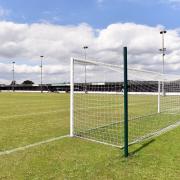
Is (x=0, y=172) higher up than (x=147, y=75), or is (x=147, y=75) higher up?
(x=147, y=75)

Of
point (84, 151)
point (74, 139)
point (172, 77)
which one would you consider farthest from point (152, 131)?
point (172, 77)

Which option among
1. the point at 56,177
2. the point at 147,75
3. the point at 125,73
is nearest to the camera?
the point at 56,177

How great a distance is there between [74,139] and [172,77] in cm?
1113

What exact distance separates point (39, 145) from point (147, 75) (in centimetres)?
829

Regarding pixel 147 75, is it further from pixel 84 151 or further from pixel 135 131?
pixel 84 151

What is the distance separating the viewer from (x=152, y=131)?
952 centimetres

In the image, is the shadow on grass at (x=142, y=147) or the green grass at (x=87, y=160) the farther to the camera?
the shadow on grass at (x=142, y=147)

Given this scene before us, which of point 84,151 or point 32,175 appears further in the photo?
point 84,151

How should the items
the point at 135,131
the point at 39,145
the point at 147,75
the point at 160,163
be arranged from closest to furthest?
the point at 160,163 < the point at 39,145 < the point at 135,131 < the point at 147,75

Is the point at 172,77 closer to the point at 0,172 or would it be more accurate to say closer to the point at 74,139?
the point at 74,139

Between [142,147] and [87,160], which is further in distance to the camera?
[142,147]

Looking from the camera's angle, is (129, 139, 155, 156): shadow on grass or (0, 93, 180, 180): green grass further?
(129, 139, 155, 156): shadow on grass

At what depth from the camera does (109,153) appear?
6.42 metres

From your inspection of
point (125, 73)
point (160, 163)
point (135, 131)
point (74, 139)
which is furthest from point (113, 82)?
point (160, 163)
